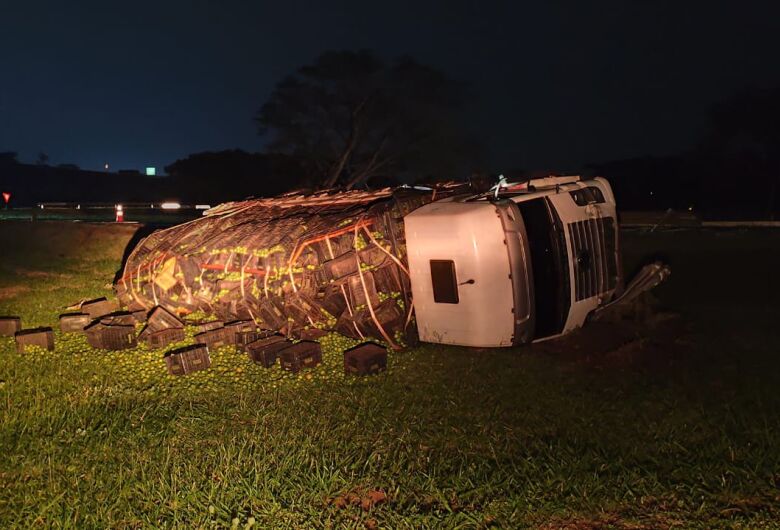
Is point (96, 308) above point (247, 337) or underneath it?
above

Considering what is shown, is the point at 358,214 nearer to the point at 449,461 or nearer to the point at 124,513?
the point at 449,461

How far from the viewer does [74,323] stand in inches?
338

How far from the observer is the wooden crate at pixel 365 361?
6383 mm

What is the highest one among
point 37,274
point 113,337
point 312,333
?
point 37,274

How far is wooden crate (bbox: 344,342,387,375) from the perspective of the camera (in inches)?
251

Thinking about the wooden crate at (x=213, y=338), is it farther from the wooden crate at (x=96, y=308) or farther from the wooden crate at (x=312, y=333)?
the wooden crate at (x=96, y=308)

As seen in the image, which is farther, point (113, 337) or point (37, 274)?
point (37, 274)

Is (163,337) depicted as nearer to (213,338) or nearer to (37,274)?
(213,338)

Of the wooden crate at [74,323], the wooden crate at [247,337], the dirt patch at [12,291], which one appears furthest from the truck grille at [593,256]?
the dirt patch at [12,291]

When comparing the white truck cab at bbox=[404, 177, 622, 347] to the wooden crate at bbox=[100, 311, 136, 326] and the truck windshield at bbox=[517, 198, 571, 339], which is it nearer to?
the truck windshield at bbox=[517, 198, 571, 339]

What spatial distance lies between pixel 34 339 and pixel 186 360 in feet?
8.15

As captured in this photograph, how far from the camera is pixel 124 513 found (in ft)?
12.3

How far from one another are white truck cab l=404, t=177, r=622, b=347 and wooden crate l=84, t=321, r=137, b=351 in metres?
3.76

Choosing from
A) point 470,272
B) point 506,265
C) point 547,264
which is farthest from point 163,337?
point 547,264
